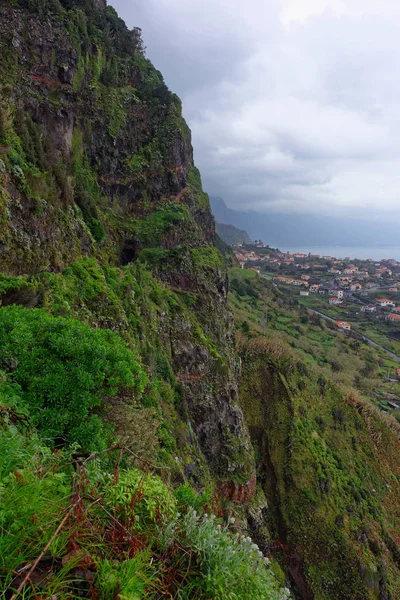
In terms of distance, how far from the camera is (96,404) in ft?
17.4

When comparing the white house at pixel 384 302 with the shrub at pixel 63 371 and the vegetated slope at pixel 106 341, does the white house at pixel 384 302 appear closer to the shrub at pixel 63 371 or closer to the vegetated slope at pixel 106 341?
the vegetated slope at pixel 106 341

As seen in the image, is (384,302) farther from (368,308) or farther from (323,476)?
(323,476)

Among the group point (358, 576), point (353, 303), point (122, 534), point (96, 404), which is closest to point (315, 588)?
point (358, 576)

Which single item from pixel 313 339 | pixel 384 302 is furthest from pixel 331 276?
pixel 313 339

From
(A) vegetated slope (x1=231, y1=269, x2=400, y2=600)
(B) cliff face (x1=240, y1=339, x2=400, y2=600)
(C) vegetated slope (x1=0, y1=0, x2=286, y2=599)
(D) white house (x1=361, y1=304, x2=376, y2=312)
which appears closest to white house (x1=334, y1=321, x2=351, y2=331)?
(D) white house (x1=361, y1=304, x2=376, y2=312)

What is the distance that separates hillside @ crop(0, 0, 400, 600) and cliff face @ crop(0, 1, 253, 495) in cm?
11

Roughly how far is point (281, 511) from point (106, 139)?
98.2ft

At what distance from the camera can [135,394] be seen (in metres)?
6.57

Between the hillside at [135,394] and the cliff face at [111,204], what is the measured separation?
0.36ft

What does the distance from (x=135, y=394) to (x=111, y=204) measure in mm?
20312

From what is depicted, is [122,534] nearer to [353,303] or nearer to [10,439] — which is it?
[10,439]

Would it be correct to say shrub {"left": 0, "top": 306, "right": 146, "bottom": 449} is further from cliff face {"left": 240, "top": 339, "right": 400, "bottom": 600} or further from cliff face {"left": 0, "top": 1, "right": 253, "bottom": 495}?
cliff face {"left": 240, "top": 339, "right": 400, "bottom": 600}

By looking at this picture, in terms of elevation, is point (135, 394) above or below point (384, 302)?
above

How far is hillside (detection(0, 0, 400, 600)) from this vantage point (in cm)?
246
